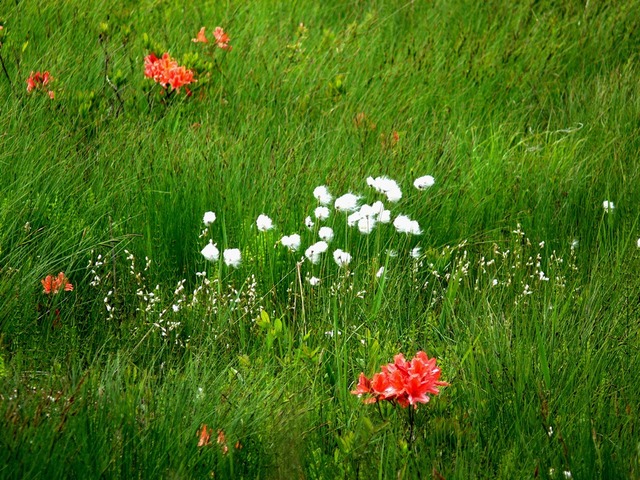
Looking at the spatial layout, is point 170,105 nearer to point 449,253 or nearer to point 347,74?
point 347,74

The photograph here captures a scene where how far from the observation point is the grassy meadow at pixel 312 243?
2217 mm

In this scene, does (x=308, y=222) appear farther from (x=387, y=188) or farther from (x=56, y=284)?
(x=56, y=284)

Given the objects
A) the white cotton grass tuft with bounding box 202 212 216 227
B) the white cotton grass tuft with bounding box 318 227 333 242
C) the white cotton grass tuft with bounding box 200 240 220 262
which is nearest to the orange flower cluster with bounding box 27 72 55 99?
the white cotton grass tuft with bounding box 202 212 216 227

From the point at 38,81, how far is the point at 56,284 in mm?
1434

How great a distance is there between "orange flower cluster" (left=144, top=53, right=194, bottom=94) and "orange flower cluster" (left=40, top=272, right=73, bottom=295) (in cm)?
154

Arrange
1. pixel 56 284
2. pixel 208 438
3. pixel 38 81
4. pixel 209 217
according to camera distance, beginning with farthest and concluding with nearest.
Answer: pixel 38 81 → pixel 209 217 → pixel 56 284 → pixel 208 438

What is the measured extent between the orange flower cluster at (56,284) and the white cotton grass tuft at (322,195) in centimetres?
94

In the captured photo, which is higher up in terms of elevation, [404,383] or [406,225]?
[406,225]

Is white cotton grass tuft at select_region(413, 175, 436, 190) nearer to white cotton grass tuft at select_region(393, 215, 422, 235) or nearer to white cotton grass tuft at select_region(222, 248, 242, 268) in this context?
white cotton grass tuft at select_region(393, 215, 422, 235)

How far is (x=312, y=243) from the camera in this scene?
130 inches

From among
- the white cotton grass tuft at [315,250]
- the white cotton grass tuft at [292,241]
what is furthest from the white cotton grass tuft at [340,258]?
the white cotton grass tuft at [292,241]

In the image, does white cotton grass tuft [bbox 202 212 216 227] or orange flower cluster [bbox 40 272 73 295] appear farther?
white cotton grass tuft [bbox 202 212 216 227]

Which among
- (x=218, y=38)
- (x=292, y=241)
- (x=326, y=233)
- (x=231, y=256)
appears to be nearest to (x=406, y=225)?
(x=326, y=233)

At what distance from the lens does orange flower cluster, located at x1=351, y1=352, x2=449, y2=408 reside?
2219 mm
